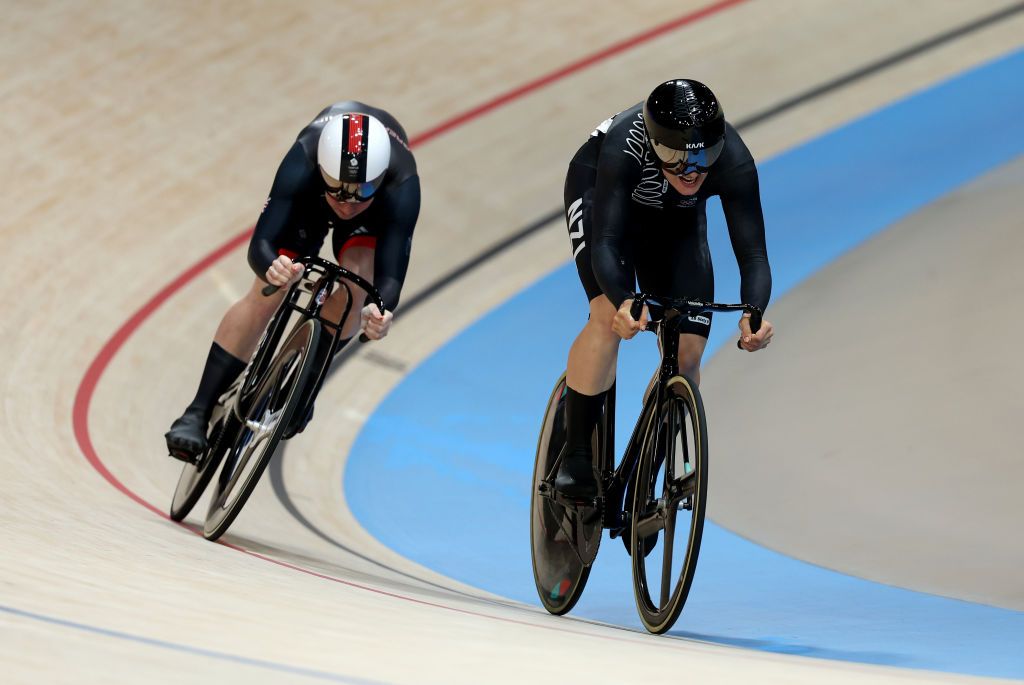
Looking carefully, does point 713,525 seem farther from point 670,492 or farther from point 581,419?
point 670,492

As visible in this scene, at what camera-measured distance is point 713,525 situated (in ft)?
12.8

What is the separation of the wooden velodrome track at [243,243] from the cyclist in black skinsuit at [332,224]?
16.9 inches

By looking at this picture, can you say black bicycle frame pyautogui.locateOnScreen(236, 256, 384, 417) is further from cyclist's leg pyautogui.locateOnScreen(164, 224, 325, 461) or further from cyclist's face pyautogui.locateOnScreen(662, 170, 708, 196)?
cyclist's face pyautogui.locateOnScreen(662, 170, 708, 196)

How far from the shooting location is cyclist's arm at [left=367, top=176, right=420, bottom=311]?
3.23m

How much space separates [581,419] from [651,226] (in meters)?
0.45

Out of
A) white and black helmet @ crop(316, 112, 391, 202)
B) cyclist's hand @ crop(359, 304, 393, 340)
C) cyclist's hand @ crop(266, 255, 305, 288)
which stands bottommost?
cyclist's hand @ crop(359, 304, 393, 340)

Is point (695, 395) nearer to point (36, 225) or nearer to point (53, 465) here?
point (53, 465)

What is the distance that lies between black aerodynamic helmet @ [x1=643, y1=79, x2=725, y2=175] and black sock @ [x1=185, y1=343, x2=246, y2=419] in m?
1.37

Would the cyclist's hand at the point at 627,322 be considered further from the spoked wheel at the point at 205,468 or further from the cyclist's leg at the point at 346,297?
the spoked wheel at the point at 205,468

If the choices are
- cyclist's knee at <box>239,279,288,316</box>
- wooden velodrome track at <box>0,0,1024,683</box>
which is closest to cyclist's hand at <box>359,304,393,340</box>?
cyclist's knee at <box>239,279,288,316</box>

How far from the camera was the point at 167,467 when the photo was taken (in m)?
4.10

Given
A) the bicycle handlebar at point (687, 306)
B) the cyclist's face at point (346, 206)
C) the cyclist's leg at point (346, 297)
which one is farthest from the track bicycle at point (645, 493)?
the cyclist's face at point (346, 206)

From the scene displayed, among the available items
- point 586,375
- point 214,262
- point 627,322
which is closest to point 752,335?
point 627,322

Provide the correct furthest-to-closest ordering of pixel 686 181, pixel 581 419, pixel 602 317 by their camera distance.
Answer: pixel 581 419, pixel 602 317, pixel 686 181
